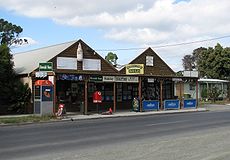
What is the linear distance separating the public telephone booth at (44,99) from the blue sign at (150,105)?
361 inches

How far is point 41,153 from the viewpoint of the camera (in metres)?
11.8

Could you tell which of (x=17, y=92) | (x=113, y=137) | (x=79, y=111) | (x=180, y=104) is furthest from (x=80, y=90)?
(x=113, y=137)

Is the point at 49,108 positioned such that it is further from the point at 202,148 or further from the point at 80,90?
the point at 202,148

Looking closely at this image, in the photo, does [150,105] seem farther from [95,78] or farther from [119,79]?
[95,78]

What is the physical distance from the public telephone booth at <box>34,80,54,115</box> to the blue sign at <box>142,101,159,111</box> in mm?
9178

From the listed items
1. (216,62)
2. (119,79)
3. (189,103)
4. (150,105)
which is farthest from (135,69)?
(216,62)

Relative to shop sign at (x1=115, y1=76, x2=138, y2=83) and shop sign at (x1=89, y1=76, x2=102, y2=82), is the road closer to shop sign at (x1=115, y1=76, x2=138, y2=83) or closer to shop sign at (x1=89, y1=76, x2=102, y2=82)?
shop sign at (x1=89, y1=76, x2=102, y2=82)

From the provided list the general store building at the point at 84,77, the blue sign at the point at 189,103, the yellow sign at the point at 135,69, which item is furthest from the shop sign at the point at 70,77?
the blue sign at the point at 189,103

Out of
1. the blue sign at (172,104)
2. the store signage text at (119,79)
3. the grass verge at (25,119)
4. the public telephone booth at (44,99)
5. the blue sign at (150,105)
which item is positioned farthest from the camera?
the blue sign at (172,104)

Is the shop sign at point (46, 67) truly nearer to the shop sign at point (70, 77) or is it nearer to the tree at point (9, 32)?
the shop sign at point (70, 77)

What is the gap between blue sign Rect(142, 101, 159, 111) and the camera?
35966mm

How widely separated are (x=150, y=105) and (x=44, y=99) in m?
10.7

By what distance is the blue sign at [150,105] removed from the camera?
36.0 m

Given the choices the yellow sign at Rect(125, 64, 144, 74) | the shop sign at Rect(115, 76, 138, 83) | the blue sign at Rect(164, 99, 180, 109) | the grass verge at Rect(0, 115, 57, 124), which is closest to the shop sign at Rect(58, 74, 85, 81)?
the grass verge at Rect(0, 115, 57, 124)
